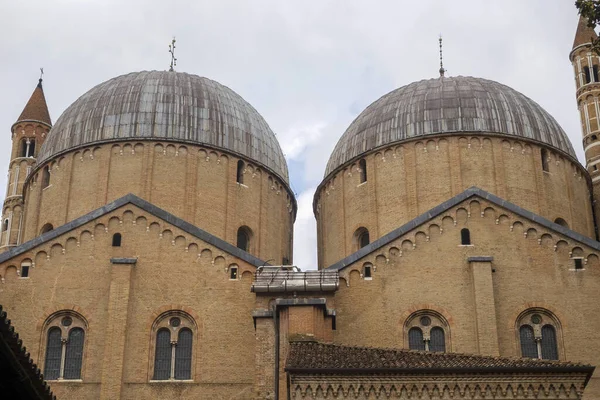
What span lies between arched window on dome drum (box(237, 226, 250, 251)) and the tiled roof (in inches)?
540

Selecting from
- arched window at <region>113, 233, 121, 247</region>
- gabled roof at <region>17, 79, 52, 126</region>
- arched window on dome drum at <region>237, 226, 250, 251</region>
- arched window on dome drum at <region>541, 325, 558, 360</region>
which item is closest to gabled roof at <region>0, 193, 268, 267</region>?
arched window at <region>113, 233, 121, 247</region>

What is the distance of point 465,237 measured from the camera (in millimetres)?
27938

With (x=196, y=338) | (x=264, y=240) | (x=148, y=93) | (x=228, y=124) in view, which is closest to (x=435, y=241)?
(x=196, y=338)

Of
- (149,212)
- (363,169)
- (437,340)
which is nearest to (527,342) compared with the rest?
(437,340)

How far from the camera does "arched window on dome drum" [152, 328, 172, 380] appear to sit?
1035 inches

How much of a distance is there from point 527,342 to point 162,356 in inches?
412

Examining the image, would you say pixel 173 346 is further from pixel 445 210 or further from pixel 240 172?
pixel 240 172

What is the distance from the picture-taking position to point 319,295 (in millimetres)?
26750

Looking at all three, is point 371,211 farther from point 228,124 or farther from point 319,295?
point 319,295

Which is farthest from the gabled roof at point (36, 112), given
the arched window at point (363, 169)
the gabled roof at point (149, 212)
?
the gabled roof at point (149, 212)

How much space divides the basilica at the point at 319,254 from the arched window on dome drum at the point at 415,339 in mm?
58

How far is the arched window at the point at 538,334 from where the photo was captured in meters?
26.6

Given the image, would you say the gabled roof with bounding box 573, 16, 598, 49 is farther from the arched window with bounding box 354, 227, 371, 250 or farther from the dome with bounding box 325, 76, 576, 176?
the arched window with bounding box 354, 227, 371, 250

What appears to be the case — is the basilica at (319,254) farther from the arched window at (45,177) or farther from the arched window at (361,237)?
the arched window at (45,177)
